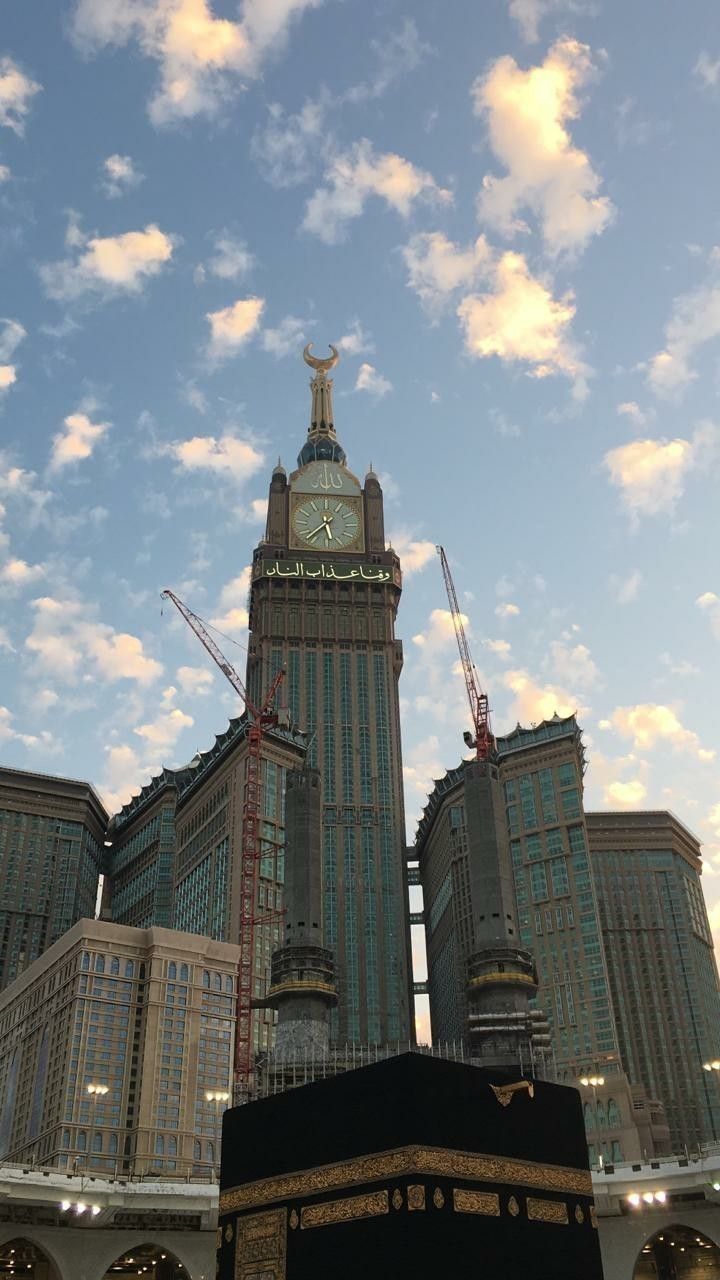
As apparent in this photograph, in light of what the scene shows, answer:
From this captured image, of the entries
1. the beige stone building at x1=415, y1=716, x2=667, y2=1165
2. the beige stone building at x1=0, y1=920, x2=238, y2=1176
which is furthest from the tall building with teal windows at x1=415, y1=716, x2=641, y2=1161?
the beige stone building at x1=0, y1=920, x2=238, y2=1176

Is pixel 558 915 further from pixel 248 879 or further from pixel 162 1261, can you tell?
pixel 162 1261

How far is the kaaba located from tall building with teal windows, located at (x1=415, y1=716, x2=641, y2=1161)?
102641mm

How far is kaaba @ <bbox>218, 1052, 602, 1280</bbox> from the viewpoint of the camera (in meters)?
37.5

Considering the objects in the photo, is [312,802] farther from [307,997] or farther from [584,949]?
[584,949]

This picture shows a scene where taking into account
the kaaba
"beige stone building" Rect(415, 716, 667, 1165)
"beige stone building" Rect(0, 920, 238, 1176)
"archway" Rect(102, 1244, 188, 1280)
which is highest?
"beige stone building" Rect(415, 716, 667, 1165)

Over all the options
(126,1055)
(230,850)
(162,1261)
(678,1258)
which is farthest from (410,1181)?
(230,850)

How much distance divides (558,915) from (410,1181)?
136 metres

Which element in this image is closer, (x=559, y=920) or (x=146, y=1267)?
(x=146, y=1267)

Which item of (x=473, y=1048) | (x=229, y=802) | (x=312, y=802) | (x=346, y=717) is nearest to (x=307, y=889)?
(x=312, y=802)

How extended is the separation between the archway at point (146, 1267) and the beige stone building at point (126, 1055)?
4310cm

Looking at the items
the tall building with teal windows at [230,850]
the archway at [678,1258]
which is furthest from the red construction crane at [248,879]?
the archway at [678,1258]

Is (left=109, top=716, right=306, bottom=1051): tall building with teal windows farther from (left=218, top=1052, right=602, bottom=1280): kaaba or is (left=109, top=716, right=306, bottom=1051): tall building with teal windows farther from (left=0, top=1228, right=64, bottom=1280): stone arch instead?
(left=218, top=1052, right=602, bottom=1280): kaaba

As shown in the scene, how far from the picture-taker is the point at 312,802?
399 feet

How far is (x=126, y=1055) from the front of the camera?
127312mm
